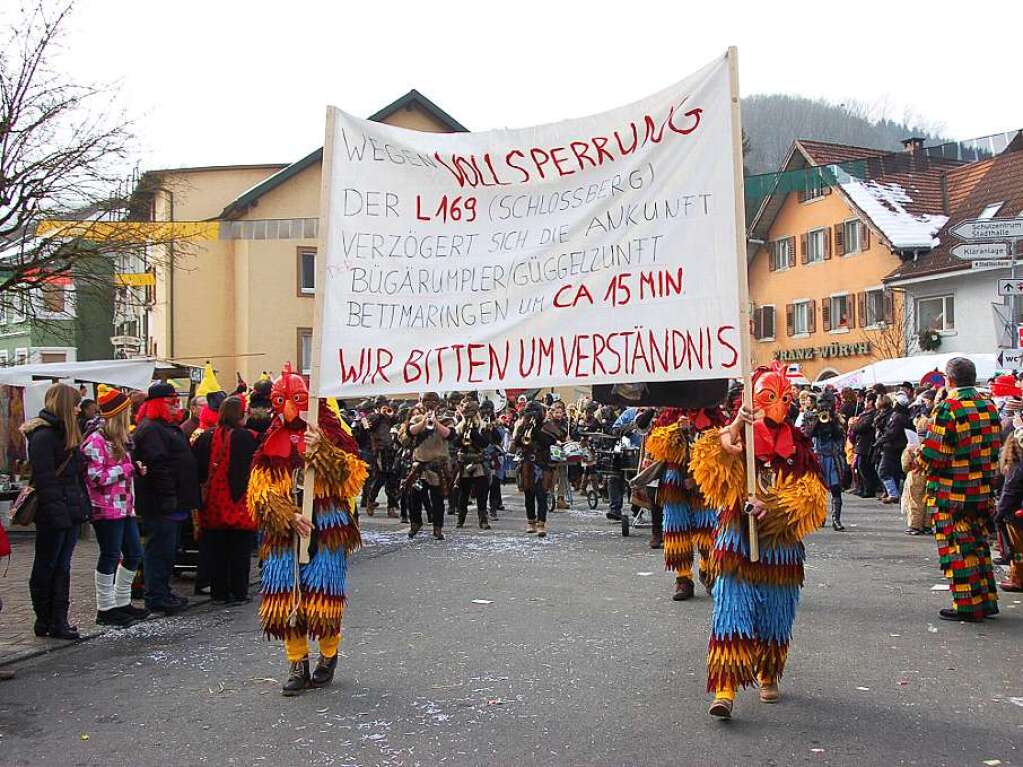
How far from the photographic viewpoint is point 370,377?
6293 mm

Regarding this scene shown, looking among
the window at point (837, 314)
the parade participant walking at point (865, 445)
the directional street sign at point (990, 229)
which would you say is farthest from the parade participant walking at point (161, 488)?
the window at point (837, 314)

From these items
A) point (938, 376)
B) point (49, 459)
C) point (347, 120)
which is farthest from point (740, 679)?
point (938, 376)

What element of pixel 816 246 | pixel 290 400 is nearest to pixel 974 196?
pixel 816 246

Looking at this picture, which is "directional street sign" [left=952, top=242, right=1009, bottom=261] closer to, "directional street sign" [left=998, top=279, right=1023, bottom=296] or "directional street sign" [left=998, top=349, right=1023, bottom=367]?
"directional street sign" [left=998, top=279, right=1023, bottom=296]

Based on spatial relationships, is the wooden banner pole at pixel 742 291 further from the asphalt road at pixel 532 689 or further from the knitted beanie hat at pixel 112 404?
the knitted beanie hat at pixel 112 404

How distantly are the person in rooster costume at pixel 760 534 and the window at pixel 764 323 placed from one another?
134ft

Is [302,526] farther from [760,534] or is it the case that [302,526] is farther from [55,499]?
[55,499]

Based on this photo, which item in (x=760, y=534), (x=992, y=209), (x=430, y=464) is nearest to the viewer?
(x=760, y=534)

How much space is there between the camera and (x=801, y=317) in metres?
44.1

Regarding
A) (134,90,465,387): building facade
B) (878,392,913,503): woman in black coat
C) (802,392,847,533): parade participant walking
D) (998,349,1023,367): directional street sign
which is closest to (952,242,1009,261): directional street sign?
(998,349,1023,367): directional street sign

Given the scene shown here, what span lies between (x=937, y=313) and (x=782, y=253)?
9.95 m

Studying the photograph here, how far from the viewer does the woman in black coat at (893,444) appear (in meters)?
18.3

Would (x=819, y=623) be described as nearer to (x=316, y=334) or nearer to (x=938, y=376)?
(x=316, y=334)

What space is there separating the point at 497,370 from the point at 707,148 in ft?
5.57
